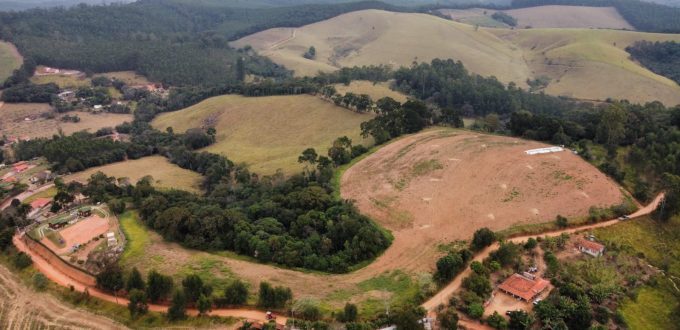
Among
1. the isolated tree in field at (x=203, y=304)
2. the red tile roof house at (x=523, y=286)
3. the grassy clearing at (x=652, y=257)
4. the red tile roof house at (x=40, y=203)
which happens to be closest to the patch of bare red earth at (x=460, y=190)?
the grassy clearing at (x=652, y=257)

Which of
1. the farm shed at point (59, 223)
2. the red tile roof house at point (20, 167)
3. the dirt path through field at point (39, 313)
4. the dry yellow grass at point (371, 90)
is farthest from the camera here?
the dry yellow grass at point (371, 90)

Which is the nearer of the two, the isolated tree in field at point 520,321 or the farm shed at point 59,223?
the isolated tree in field at point 520,321

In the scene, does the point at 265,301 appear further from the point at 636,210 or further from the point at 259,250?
the point at 636,210

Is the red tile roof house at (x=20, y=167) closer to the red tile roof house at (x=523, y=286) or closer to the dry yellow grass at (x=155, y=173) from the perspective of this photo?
the dry yellow grass at (x=155, y=173)

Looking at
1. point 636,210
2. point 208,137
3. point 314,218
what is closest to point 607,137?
point 636,210

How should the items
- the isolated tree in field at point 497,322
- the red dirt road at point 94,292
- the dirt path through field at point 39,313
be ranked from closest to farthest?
the isolated tree in field at point 497,322, the red dirt road at point 94,292, the dirt path through field at point 39,313

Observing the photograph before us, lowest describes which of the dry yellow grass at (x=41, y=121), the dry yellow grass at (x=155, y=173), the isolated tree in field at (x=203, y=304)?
the dry yellow grass at (x=41, y=121)

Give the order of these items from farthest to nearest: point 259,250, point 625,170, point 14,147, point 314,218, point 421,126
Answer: point 14,147
point 421,126
point 625,170
point 314,218
point 259,250
